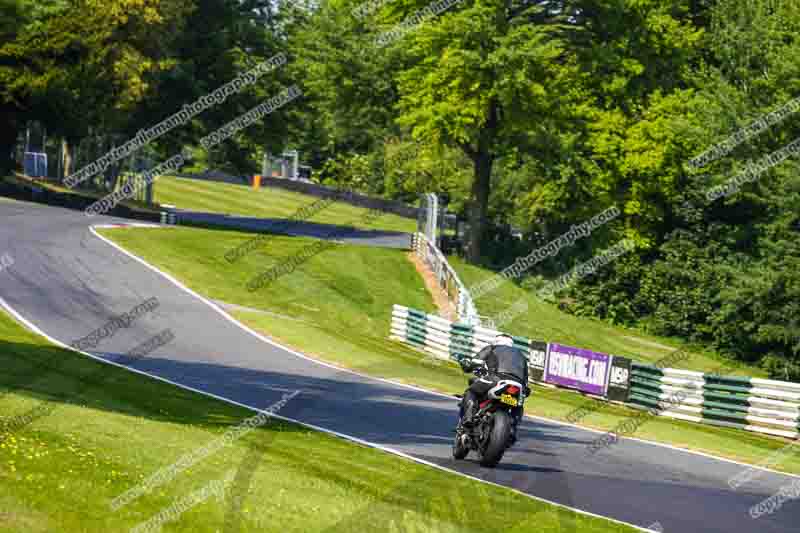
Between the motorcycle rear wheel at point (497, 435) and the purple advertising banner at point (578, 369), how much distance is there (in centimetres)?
1442

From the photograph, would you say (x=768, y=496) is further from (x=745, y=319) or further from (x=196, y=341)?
(x=745, y=319)

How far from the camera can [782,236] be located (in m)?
47.7

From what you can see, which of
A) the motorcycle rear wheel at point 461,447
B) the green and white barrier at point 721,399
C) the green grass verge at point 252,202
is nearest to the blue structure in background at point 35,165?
the green grass verge at point 252,202

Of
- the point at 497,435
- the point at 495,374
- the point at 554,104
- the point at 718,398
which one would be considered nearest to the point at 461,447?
the point at 497,435

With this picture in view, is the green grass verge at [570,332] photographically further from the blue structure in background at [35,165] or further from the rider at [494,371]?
the rider at [494,371]

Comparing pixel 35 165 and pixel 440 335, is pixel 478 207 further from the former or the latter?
pixel 35 165

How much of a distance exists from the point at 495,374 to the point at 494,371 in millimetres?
52

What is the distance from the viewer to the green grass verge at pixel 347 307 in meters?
Result: 24.0

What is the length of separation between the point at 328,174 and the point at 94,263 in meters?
53.6

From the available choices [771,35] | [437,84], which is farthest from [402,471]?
[771,35]

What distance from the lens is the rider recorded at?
572 inches

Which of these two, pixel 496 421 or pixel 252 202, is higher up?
pixel 496 421

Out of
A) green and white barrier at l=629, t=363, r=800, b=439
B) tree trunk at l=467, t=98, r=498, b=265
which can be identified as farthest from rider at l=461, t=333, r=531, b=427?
tree trunk at l=467, t=98, r=498, b=265

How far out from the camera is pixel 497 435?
1437 centimetres
